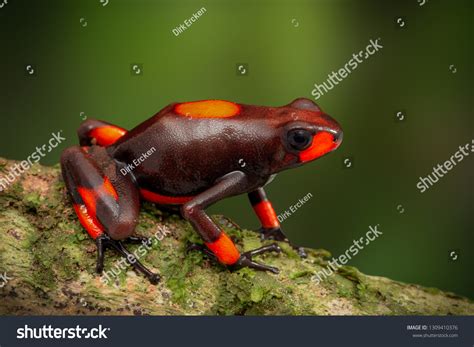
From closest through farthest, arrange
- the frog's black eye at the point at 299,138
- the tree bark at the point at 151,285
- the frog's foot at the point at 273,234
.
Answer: the tree bark at the point at 151,285 → the frog's black eye at the point at 299,138 → the frog's foot at the point at 273,234

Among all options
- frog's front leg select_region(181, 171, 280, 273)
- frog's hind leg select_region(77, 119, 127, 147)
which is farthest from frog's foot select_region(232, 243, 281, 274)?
frog's hind leg select_region(77, 119, 127, 147)

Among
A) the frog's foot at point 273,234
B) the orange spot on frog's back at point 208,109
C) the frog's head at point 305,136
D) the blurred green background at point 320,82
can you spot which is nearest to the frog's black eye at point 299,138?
the frog's head at point 305,136

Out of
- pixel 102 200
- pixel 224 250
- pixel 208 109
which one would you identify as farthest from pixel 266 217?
pixel 102 200

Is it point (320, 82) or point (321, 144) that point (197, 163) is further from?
point (320, 82)

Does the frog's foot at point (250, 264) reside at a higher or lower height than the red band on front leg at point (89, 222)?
lower

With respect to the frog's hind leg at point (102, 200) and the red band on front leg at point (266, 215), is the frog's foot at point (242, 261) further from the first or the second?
the red band on front leg at point (266, 215)

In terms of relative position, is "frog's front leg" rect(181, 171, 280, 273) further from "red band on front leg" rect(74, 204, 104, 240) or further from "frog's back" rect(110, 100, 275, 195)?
"red band on front leg" rect(74, 204, 104, 240)
